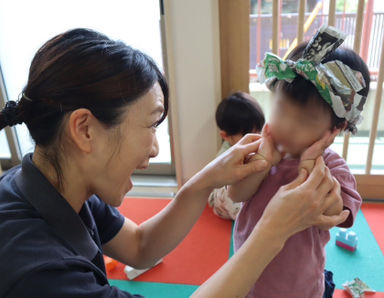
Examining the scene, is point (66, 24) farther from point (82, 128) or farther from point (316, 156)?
point (316, 156)

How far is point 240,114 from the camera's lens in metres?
1.82

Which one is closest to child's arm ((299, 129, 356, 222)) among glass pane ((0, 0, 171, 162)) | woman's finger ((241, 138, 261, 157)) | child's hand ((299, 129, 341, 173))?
child's hand ((299, 129, 341, 173))

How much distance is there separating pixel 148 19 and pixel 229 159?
5.06 feet

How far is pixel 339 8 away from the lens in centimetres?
186

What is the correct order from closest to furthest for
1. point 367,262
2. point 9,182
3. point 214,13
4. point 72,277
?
point 72,277
point 9,182
point 367,262
point 214,13

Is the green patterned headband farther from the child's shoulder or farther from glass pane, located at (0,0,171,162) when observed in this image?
glass pane, located at (0,0,171,162)

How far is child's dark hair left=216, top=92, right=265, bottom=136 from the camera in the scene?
1.82 m

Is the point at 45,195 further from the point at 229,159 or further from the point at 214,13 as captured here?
the point at 214,13

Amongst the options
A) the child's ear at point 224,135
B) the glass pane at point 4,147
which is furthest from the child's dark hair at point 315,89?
the glass pane at point 4,147

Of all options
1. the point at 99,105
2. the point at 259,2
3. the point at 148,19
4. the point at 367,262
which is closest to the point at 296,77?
the point at 99,105

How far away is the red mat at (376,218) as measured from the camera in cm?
165

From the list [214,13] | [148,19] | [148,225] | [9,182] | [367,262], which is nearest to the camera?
[9,182]

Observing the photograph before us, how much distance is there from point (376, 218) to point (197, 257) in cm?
102

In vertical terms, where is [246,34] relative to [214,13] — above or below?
below
